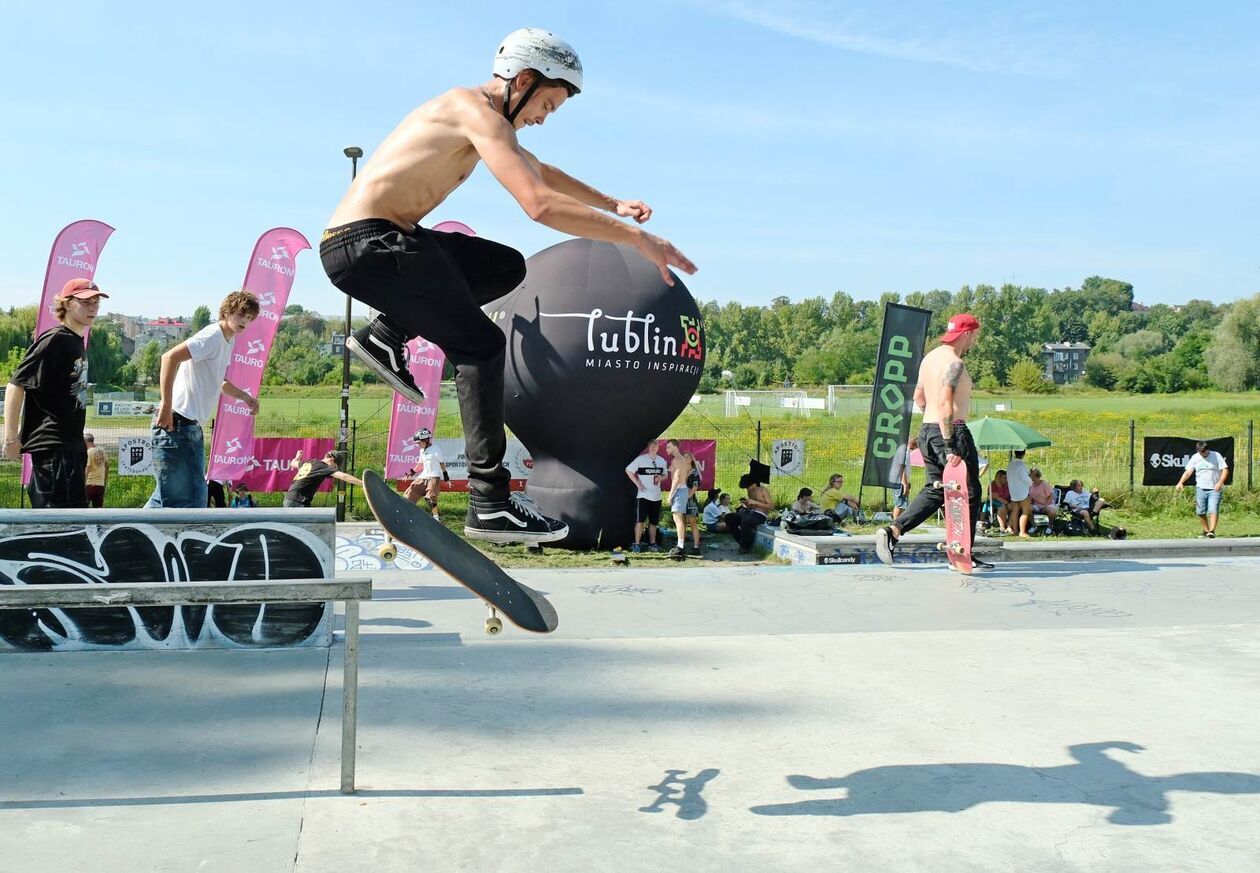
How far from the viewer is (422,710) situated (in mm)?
4590

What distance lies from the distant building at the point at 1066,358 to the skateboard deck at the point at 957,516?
141884 mm

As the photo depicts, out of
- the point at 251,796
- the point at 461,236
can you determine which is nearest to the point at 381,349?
the point at 461,236

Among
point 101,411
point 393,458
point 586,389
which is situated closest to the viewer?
point 586,389

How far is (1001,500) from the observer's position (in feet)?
51.3

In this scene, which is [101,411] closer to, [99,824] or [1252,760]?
[99,824]

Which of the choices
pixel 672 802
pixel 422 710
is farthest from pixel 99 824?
pixel 672 802

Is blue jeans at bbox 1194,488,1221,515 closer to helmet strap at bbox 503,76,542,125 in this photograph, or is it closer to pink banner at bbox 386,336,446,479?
pink banner at bbox 386,336,446,479

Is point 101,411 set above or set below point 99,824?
above

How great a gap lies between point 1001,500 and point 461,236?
13.5m

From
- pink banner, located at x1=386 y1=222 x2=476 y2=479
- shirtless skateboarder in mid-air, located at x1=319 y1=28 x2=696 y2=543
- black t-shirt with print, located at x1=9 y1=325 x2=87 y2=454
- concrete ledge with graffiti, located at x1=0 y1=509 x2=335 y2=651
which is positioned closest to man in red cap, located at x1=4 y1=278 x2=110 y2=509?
black t-shirt with print, located at x1=9 y1=325 x2=87 y2=454

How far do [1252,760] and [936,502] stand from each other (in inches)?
189

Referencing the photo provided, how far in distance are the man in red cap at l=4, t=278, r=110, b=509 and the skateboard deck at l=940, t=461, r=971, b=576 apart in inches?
258

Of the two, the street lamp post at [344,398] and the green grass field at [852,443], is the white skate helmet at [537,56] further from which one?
the green grass field at [852,443]

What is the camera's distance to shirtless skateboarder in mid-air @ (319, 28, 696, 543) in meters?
3.29
